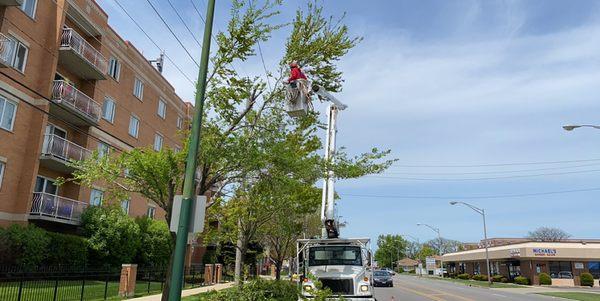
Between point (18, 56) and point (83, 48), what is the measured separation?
13.0 ft

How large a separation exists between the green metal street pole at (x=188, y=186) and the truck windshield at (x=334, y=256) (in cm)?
825

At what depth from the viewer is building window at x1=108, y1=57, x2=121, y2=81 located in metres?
30.6

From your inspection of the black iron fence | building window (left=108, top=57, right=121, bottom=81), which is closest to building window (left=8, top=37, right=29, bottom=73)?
building window (left=108, top=57, right=121, bottom=81)

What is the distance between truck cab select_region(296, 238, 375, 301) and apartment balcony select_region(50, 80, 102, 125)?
14.9 metres

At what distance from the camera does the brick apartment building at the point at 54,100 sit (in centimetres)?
2211

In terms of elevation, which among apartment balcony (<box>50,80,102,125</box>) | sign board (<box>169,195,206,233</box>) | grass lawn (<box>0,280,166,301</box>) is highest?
apartment balcony (<box>50,80,102,125</box>)

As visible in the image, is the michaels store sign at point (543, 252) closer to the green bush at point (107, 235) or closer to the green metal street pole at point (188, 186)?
the green bush at point (107, 235)

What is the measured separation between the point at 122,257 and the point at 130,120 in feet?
34.5

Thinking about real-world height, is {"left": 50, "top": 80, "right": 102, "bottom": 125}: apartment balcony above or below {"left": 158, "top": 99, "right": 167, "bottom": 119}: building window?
below

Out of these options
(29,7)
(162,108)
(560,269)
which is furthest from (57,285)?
(560,269)

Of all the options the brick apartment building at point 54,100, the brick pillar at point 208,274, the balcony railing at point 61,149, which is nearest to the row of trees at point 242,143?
the brick apartment building at point 54,100

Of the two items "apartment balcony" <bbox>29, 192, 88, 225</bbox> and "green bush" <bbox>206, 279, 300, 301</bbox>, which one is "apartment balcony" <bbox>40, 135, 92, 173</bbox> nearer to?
"apartment balcony" <bbox>29, 192, 88, 225</bbox>

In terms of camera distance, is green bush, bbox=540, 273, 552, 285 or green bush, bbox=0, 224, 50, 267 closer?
green bush, bbox=0, 224, 50, 267

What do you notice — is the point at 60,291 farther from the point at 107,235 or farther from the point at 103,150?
the point at 103,150
